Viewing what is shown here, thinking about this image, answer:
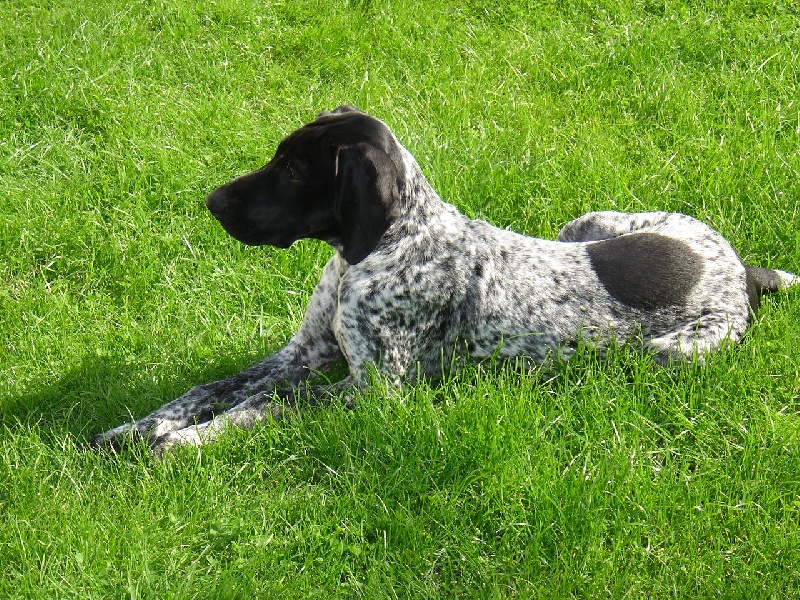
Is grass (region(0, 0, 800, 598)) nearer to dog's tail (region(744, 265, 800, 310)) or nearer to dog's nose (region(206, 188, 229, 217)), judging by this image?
dog's tail (region(744, 265, 800, 310))

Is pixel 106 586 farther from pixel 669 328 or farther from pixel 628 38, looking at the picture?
pixel 628 38

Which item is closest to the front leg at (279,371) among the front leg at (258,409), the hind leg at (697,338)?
the front leg at (258,409)

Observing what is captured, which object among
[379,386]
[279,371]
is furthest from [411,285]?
[279,371]

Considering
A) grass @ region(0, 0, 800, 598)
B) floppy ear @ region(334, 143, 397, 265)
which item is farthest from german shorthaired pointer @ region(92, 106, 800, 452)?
grass @ region(0, 0, 800, 598)

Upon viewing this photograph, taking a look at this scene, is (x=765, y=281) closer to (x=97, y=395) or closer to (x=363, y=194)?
(x=363, y=194)

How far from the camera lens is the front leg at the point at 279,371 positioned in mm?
4617

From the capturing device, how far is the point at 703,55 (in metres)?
7.31

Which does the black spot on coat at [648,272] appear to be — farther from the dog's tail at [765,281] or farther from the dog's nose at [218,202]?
the dog's nose at [218,202]

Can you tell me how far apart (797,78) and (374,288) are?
4293mm

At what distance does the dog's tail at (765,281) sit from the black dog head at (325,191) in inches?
78.2

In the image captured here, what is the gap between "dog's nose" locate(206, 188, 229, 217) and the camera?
450cm

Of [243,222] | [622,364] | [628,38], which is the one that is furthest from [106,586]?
Answer: [628,38]

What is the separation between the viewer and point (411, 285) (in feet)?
14.8

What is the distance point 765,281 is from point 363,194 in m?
2.31
